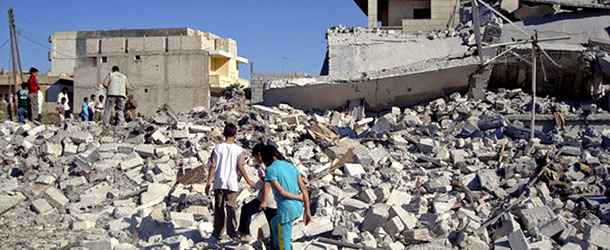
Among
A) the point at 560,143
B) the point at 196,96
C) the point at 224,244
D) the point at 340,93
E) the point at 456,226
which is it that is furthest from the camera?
the point at 196,96

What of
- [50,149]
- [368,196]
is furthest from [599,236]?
[50,149]

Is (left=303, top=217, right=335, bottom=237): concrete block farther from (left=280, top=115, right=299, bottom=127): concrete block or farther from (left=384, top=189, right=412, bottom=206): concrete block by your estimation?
(left=280, top=115, right=299, bottom=127): concrete block

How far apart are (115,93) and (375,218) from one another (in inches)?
230

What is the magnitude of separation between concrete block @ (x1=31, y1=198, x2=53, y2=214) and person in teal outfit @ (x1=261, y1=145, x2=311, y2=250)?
3.54 metres

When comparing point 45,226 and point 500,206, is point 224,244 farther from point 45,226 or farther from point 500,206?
point 500,206

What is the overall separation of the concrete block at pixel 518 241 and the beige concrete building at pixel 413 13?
12014 millimetres

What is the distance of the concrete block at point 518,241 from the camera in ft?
17.4

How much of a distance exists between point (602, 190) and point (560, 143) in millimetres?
1598

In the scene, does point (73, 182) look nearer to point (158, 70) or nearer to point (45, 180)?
point (45, 180)

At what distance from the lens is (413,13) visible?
67.3 feet

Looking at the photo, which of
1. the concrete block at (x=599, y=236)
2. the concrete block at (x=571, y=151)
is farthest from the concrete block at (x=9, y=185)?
the concrete block at (x=571, y=151)

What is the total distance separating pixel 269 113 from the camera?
970cm

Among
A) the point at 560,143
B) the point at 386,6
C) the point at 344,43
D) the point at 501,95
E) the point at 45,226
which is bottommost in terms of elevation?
the point at 45,226

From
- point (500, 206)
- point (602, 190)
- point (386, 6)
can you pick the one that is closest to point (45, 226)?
point (500, 206)
